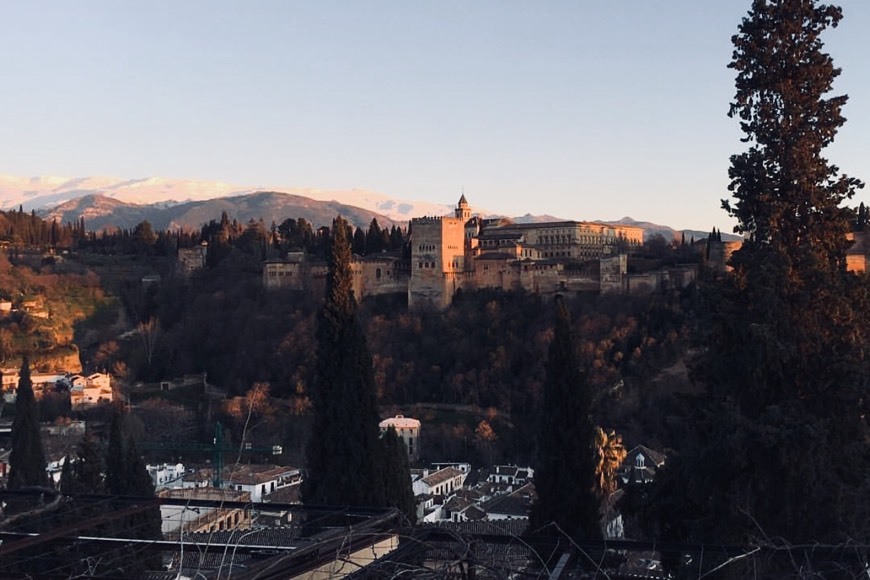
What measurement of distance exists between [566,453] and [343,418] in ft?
9.15

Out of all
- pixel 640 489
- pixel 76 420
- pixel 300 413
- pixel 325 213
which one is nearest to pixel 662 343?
pixel 300 413

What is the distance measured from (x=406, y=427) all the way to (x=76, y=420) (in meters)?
13.3

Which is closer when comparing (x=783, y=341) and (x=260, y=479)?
(x=783, y=341)

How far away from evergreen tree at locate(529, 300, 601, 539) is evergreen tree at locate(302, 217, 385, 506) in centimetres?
208

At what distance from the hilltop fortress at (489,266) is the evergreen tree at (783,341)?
32137mm

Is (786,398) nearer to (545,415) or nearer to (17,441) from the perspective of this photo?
(545,415)

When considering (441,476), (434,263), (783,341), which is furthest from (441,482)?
(783,341)

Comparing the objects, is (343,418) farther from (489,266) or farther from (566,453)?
(489,266)

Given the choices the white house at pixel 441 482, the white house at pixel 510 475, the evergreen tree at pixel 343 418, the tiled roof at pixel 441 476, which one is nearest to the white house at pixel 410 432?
the tiled roof at pixel 441 476

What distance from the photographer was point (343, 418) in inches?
432

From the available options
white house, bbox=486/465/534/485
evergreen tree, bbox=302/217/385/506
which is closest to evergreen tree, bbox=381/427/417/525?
evergreen tree, bbox=302/217/385/506

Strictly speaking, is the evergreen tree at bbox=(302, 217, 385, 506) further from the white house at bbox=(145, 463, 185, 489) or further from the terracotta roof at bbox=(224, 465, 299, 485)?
the white house at bbox=(145, 463, 185, 489)

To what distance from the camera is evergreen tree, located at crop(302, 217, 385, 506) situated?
35.6 feet

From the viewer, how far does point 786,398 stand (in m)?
7.21
